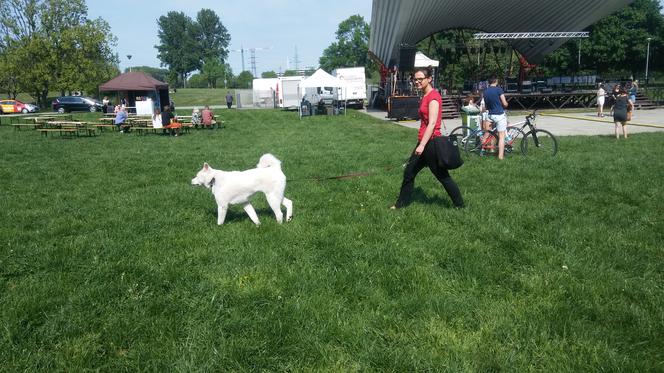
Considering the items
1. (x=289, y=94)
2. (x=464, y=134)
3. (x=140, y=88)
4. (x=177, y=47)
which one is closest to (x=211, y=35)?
(x=177, y=47)

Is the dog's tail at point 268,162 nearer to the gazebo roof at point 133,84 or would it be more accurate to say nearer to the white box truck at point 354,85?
the gazebo roof at point 133,84

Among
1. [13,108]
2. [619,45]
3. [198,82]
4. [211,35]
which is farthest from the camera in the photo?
[211,35]

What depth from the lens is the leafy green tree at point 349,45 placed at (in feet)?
380

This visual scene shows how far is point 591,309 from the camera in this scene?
3451mm

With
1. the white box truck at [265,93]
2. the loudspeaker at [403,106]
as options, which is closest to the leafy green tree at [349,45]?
the white box truck at [265,93]

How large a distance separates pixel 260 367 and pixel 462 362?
131cm

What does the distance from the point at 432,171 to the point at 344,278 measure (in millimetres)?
2636

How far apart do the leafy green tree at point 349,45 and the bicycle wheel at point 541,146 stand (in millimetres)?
107936

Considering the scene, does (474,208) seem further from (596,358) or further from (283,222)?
(596,358)

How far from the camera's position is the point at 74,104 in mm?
38812

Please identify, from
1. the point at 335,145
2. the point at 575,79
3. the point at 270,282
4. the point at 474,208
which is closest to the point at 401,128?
the point at 335,145

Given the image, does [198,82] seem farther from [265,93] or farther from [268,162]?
[268,162]

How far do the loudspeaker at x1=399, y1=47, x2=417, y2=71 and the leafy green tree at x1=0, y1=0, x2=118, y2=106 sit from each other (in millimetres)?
34774

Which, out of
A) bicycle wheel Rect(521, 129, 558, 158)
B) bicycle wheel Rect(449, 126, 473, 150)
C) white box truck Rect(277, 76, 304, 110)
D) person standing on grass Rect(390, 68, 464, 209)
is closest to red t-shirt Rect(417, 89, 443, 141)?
person standing on grass Rect(390, 68, 464, 209)
